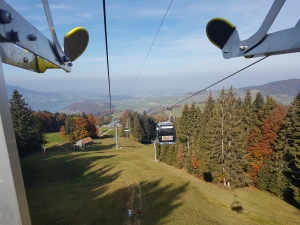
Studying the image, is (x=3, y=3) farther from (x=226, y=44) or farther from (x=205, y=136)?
(x=205, y=136)

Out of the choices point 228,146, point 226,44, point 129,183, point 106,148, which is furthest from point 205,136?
point 226,44

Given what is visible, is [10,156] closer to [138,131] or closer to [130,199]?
[130,199]

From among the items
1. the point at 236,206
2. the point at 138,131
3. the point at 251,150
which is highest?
the point at 251,150

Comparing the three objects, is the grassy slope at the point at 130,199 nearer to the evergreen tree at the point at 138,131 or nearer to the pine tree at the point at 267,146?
the pine tree at the point at 267,146

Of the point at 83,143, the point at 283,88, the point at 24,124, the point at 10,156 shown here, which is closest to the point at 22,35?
the point at 10,156

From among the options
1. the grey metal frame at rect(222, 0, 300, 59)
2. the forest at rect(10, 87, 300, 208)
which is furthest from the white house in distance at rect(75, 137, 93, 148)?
the grey metal frame at rect(222, 0, 300, 59)

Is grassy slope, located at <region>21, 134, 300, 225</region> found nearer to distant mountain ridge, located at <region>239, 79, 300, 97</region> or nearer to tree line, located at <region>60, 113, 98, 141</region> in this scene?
tree line, located at <region>60, 113, 98, 141</region>
